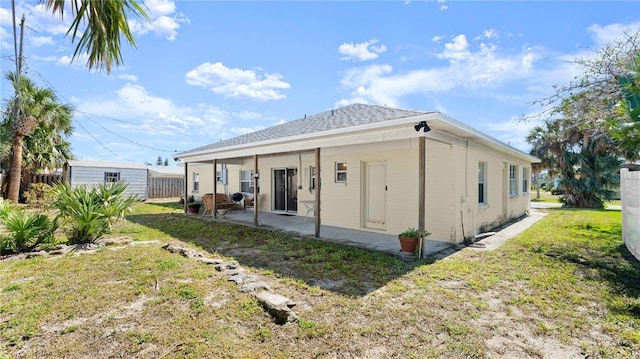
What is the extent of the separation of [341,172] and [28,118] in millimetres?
15793

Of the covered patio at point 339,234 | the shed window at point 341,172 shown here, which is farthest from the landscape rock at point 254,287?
the shed window at point 341,172

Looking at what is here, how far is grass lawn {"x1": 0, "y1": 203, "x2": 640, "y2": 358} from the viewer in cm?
290

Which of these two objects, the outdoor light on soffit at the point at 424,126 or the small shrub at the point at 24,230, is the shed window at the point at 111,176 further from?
the outdoor light on soffit at the point at 424,126

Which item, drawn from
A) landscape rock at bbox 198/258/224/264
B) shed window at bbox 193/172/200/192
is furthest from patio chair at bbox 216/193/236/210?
landscape rock at bbox 198/258/224/264

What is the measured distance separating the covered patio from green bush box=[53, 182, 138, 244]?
4.00 meters

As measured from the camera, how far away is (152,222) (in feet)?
37.4

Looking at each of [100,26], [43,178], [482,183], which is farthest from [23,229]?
[43,178]

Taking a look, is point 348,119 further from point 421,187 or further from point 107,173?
point 107,173

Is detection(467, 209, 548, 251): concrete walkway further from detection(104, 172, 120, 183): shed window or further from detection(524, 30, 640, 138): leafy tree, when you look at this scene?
detection(104, 172, 120, 183): shed window

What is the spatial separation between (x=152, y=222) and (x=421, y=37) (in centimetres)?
1178

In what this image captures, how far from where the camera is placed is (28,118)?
1472 cm

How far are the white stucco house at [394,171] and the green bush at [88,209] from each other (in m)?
3.80

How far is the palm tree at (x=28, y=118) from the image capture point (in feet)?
47.5

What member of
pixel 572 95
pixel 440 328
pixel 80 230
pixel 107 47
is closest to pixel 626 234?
pixel 572 95
